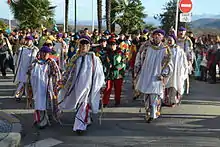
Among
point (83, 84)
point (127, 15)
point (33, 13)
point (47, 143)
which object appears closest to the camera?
point (47, 143)

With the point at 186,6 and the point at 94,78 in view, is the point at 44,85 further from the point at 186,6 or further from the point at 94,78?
the point at 186,6

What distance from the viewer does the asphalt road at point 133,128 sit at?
7.26m

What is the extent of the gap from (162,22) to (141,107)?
2612 cm

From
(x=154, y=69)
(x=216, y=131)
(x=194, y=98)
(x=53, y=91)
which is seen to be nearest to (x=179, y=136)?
(x=216, y=131)

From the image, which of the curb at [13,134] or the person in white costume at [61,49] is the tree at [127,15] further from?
the curb at [13,134]

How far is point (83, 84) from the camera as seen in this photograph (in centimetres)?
769

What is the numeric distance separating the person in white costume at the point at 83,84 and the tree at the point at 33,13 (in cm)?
2997

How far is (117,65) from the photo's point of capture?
397 inches

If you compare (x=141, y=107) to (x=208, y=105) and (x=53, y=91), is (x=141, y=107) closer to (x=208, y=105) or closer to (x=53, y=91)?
(x=208, y=105)

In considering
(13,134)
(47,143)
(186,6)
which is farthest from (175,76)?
(186,6)

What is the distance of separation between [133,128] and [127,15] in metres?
26.9

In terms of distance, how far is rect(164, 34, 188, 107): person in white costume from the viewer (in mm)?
10023

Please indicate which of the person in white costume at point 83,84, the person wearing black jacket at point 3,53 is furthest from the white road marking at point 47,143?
the person wearing black jacket at point 3,53

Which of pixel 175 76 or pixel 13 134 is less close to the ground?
pixel 175 76
